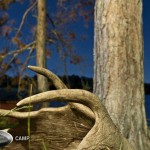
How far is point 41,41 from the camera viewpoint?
13906 mm

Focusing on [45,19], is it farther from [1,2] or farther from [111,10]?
[111,10]

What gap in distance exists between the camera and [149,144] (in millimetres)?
5379

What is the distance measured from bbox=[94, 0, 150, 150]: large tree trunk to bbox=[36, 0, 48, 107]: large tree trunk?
27.2 feet

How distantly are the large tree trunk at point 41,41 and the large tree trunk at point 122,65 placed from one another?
27.2ft

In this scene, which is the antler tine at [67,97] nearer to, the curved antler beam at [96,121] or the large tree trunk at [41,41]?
the curved antler beam at [96,121]

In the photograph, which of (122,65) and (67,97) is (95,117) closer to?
(67,97)

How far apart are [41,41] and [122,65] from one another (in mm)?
8837

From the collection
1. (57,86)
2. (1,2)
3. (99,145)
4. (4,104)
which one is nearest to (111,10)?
(57,86)

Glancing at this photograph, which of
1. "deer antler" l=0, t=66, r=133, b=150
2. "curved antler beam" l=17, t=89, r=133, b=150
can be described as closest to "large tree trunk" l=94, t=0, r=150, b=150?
"deer antler" l=0, t=66, r=133, b=150

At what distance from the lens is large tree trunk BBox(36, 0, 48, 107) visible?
13.8 meters

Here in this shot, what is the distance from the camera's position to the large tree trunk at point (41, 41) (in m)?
13.8

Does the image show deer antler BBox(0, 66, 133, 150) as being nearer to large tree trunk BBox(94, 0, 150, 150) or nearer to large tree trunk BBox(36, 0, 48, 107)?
large tree trunk BBox(94, 0, 150, 150)

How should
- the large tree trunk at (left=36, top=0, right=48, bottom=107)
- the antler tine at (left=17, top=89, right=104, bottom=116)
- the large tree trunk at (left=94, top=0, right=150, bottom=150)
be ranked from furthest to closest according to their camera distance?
the large tree trunk at (left=36, top=0, right=48, bottom=107) → the large tree trunk at (left=94, top=0, right=150, bottom=150) → the antler tine at (left=17, top=89, right=104, bottom=116)

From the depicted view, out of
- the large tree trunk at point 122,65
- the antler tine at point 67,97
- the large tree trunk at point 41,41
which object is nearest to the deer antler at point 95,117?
the antler tine at point 67,97
